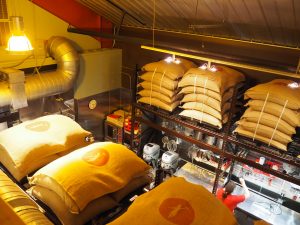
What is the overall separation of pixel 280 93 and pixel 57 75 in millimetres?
3536

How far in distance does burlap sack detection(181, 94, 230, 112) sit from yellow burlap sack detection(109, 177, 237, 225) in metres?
1.69

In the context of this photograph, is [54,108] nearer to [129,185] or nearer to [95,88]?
[95,88]

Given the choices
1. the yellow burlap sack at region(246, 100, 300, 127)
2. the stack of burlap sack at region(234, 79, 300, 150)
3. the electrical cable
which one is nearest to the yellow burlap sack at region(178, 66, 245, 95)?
the stack of burlap sack at region(234, 79, 300, 150)

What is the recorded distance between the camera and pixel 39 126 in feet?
12.8

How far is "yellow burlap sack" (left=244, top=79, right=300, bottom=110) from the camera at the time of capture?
11.2 feet

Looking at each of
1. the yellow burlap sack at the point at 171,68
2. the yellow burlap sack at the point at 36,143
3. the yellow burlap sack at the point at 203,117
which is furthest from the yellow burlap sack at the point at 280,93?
the yellow burlap sack at the point at 36,143

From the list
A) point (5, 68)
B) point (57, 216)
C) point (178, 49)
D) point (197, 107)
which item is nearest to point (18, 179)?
point (57, 216)

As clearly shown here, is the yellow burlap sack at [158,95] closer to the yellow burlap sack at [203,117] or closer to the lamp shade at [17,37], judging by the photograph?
the yellow burlap sack at [203,117]

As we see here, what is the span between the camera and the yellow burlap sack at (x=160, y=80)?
441 centimetres

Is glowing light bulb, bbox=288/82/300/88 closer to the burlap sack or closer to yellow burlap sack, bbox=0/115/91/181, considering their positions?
the burlap sack

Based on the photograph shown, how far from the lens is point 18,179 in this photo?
351 cm

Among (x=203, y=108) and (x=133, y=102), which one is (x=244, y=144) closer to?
(x=203, y=108)

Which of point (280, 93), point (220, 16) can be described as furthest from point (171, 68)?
point (280, 93)

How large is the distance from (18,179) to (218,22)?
3446 mm
